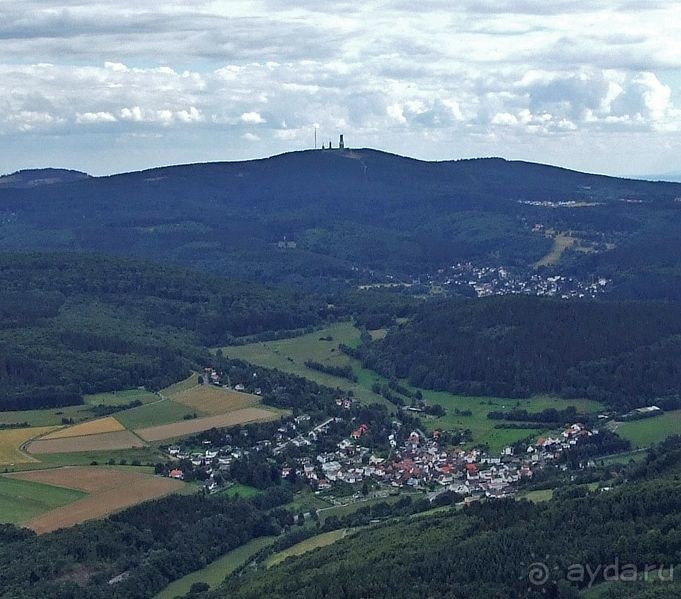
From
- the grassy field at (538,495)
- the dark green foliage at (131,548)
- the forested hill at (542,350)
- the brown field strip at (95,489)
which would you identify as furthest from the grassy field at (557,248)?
the dark green foliage at (131,548)

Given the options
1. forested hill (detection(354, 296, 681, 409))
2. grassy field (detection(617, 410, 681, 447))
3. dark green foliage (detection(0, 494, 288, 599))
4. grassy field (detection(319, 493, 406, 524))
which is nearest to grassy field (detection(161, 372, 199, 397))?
forested hill (detection(354, 296, 681, 409))

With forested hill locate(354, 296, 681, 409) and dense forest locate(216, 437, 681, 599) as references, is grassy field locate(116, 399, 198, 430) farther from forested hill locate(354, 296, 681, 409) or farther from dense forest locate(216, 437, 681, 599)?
dense forest locate(216, 437, 681, 599)

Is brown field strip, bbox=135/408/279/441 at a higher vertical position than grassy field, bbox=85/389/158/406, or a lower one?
lower

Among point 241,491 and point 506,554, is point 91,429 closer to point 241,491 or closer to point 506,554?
point 241,491

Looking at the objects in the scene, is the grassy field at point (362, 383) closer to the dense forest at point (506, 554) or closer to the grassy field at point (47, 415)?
the grassy field at point (47, 415)

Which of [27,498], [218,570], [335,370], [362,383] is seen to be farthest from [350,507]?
[335,370]

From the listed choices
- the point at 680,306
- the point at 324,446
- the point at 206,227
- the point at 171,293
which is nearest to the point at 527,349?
the point at 680,306

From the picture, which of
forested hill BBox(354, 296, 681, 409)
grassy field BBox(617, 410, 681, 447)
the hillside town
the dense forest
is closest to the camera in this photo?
the dense forest

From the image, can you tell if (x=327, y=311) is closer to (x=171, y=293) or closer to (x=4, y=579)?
(x=171, y=293)
